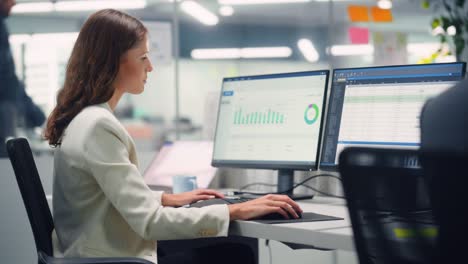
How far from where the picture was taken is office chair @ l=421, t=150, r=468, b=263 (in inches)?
36.2

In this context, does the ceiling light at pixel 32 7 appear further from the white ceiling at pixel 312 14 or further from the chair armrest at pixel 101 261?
the chair armrest at pixel 101 261

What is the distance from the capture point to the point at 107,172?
159 centimetres

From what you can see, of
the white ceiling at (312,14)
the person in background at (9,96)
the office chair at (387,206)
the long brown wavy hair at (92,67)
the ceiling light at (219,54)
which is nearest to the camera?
the office chair at (387,206)

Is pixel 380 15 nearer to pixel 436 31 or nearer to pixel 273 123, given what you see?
pixel 436 31

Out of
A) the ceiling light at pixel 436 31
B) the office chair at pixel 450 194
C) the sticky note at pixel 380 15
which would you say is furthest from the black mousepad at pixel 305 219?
the sticky note at pixel 380 15

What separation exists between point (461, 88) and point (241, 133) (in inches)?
61.3

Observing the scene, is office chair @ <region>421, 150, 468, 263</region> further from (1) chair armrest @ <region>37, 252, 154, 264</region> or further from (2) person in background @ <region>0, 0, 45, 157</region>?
(2) person in background @ <region>0, 0, 45, 157</region>

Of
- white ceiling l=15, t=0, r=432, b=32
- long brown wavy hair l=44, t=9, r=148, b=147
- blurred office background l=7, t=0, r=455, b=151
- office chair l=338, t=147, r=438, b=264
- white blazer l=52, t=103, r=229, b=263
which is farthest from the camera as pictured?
white ceiling l=15, t=0, r=432, b=32

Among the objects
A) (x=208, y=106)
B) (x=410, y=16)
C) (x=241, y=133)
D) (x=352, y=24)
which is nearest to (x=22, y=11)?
(x=208, y=106)

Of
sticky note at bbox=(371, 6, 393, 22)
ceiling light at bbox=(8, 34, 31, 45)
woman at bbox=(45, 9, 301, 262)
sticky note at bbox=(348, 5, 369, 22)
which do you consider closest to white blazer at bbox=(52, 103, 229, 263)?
woman at bbox=(45, 9, 301, 262)

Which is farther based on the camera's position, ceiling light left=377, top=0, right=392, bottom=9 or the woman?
ceiling light left=377, top=0, right=392, bottom=9

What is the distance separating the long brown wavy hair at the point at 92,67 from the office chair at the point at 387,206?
2.80 ft

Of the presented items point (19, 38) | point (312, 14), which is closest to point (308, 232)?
point (19, 38)

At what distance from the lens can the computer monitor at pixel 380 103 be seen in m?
1.93
